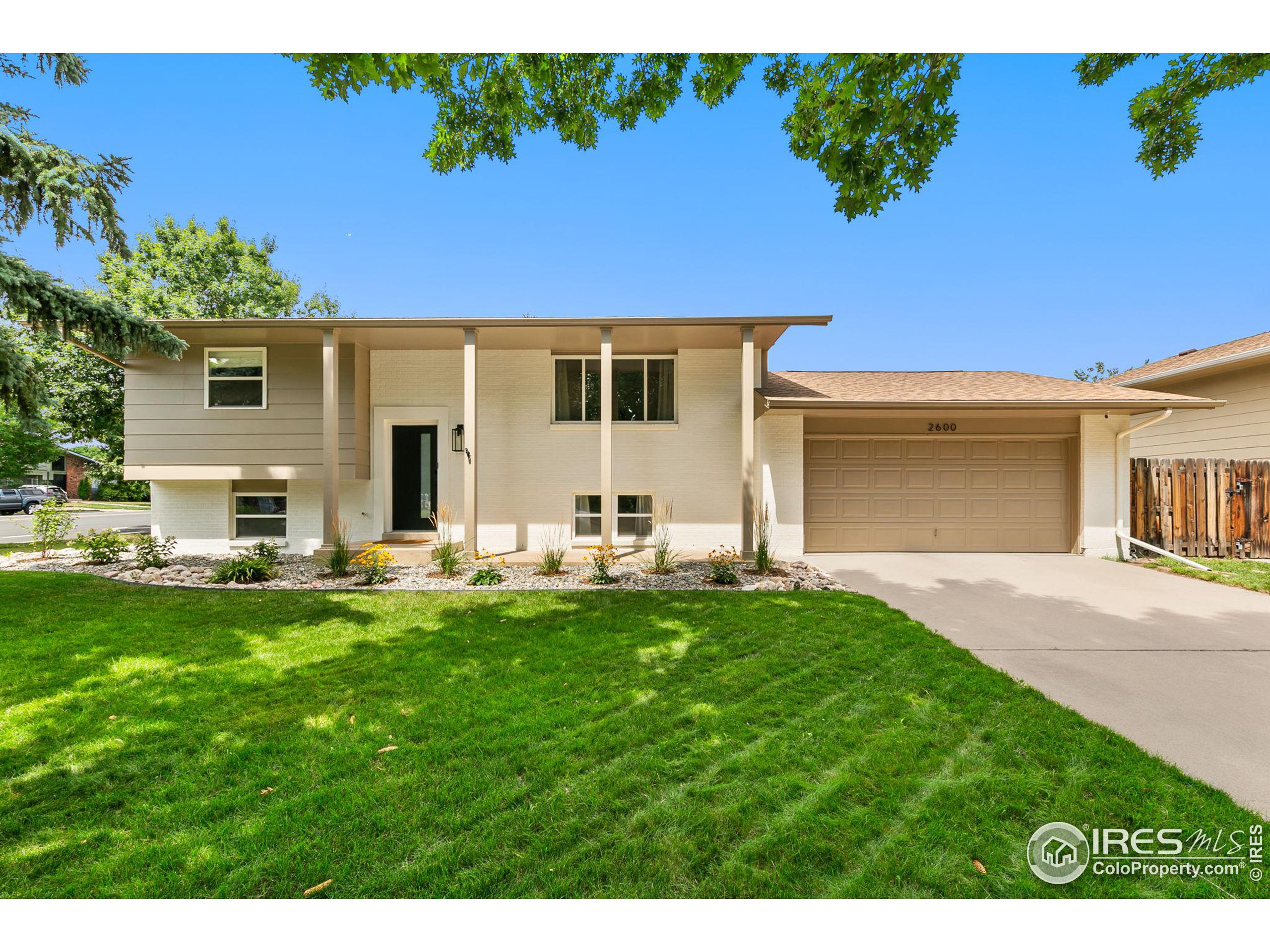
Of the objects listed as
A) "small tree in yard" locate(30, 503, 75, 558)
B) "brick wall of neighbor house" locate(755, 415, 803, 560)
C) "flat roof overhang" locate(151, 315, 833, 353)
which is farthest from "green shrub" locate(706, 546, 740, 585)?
"small tree in yard" locate(30, 503, 75, 558)

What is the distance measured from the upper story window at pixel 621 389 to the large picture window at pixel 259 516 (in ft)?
18.0

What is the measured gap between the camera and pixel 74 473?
35.5 metres

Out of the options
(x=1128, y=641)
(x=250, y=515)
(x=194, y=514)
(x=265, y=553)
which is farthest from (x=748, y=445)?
(x=194, y=514)

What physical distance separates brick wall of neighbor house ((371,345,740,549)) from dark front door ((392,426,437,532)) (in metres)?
0.40

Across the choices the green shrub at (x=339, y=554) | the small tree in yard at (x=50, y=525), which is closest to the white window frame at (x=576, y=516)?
the green shrub at (x=339, y=554)

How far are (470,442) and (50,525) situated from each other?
7342 mm

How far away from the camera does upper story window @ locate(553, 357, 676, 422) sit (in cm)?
955

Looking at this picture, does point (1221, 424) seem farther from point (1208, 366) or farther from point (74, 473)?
point (74, 473)

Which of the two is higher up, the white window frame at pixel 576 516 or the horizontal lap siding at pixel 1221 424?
the horizontal lap siding at pixel 1221 424

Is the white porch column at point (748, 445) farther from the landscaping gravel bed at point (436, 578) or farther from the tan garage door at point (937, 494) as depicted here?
the tan garage door at point (937, 494)

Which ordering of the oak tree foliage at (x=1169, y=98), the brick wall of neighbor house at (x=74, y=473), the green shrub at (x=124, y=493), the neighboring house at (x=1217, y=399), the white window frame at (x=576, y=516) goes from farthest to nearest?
1. the brick wall of neighbor house at (x=74, y=473)
2. the green shrub at (x=124, y=493)
3. the neighboring house at (x=1217, y=399)
4. the white window frame at (x=576, y=516)
5. the oak tree foliage at (x=1169, y=98)

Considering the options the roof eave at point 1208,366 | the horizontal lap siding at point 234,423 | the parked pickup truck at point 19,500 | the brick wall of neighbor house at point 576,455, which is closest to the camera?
the horizontal lap siding at point 234,423

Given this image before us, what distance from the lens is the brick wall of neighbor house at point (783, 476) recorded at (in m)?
8.81
